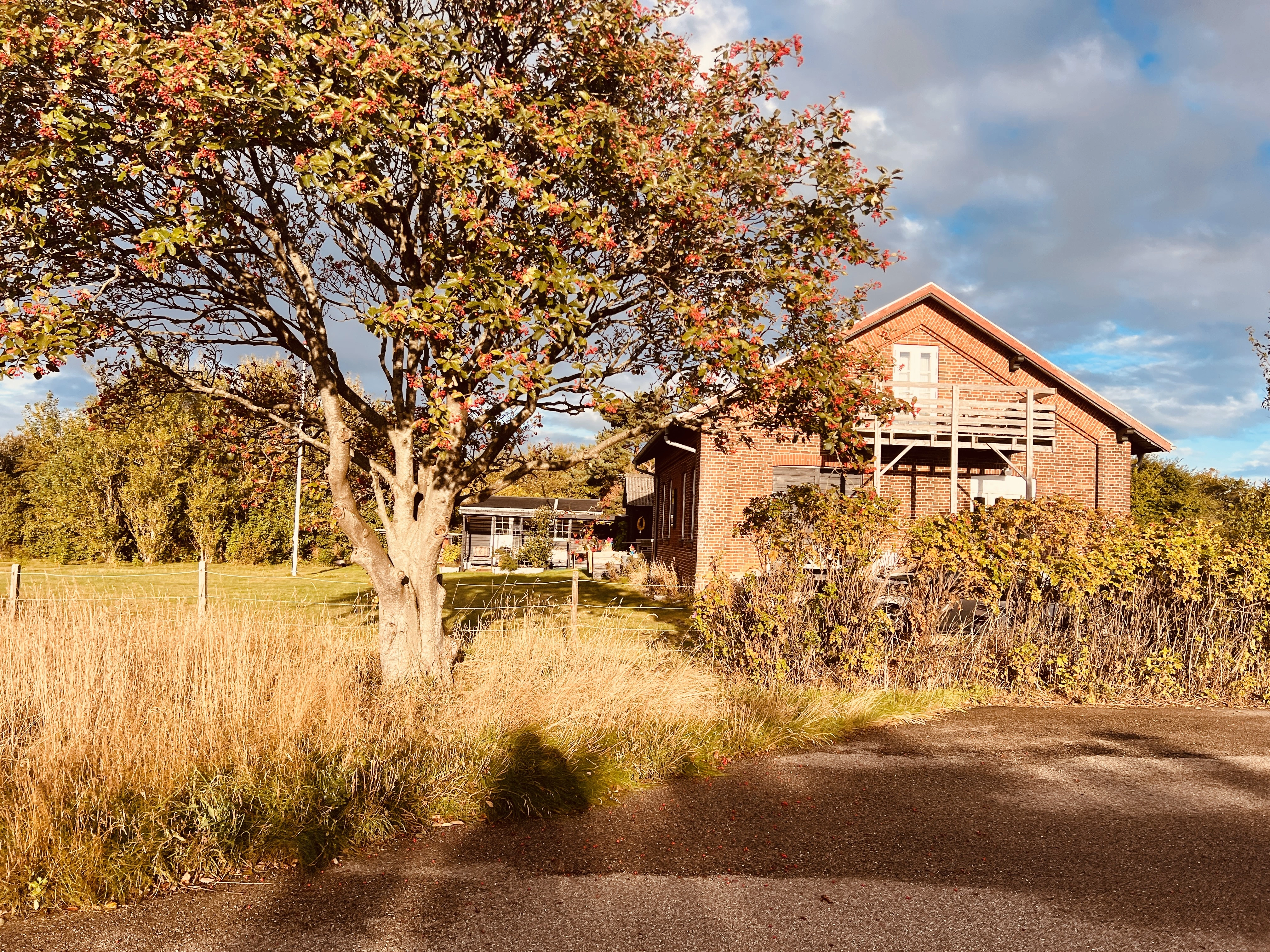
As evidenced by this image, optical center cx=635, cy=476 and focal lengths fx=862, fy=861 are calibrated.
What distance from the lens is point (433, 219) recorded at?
839cm

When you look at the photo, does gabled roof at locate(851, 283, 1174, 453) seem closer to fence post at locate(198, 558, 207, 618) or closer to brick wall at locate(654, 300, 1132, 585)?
brick wall at locate(654, 300, 1132, 585)

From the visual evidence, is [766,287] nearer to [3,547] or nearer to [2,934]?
[2,934]

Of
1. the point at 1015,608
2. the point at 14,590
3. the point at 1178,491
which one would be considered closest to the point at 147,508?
the point at 14,590

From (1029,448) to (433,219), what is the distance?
608 inches

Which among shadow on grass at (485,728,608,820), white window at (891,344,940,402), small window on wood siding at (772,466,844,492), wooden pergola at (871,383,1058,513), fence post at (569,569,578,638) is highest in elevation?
white window at (891,344,940,402)

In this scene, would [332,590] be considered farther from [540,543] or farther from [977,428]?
[977,428]

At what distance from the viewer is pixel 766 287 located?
7.59 m

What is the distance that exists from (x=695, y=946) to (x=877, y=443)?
15663 millimetres

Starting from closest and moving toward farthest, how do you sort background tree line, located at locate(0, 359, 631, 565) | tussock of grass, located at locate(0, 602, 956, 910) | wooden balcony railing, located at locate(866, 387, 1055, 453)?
tussock of grass, located at locate(0, 602, 956, 910), wooden balcony railing, located at locate(866, 387, 1055, 453), background tree line, located at locate(0, 359, 631, 565)

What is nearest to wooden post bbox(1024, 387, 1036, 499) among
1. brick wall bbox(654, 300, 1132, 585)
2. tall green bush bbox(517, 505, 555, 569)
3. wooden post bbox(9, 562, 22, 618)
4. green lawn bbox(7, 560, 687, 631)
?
brick wall bbox(654, 300, 1132, 585)

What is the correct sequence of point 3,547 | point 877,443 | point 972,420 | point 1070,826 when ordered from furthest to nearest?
1. point 3,547
2. point 972,420
3. point 877,443
4. point 1070,826

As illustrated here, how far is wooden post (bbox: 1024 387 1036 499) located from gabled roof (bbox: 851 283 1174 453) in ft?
5.26

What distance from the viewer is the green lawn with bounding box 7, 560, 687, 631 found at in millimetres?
Result: 11742

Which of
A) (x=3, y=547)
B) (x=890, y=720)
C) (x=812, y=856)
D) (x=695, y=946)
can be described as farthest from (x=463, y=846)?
(x=3, y=547)
